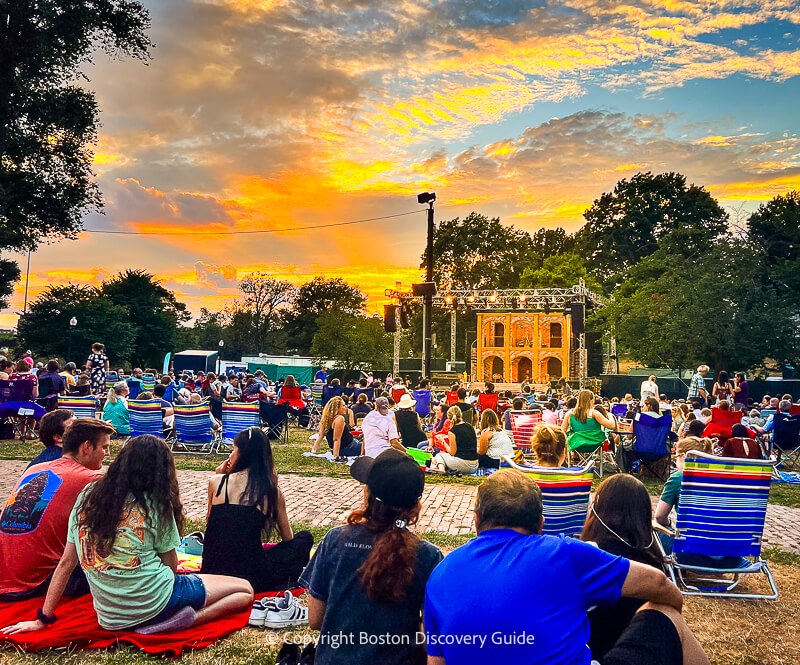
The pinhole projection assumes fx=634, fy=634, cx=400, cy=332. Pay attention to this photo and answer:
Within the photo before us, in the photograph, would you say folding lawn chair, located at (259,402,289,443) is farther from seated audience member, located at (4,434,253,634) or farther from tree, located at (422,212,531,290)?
tree, located at (422,212,531,290)

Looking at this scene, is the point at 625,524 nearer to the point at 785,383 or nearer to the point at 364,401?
the point at 364,401

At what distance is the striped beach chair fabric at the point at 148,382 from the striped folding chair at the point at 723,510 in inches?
546

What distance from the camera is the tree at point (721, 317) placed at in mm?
27406

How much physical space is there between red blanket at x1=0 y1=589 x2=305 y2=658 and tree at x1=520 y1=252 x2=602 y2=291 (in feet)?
172

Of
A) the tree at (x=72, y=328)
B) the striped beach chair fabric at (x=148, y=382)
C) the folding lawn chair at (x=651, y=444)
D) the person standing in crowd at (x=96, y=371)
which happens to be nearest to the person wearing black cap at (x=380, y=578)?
the folding lawn chair at (x=651, y=444)

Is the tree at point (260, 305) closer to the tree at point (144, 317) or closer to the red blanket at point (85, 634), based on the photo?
the tree at point (144, 317)

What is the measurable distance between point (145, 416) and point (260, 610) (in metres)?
8.56

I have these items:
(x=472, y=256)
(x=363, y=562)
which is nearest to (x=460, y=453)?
(x=363, y=562)

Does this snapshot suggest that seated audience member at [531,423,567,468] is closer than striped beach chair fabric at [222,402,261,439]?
Yes

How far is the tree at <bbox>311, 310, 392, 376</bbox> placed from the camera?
37.9 meters

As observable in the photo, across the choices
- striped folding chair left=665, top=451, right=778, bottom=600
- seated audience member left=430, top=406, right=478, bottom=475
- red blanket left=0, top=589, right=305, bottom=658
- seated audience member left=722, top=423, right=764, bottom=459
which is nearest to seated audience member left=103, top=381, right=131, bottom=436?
seated audience member left=430, top=406, right=478, bottom=475

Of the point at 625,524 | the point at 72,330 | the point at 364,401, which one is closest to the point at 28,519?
the point at 625,524

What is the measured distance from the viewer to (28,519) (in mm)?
3967

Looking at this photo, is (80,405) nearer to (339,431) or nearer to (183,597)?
(339,431)
